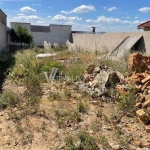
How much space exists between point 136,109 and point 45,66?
3.51 meters

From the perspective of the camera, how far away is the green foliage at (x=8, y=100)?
176 inches

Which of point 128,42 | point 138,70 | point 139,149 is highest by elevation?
point 128,42

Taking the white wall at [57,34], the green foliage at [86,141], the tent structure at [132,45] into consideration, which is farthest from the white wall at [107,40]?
the green foliage at [86,141]

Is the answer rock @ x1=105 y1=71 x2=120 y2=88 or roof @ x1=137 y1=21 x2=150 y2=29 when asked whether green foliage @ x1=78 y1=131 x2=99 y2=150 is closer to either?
rock @ x1=105 y1=71 x2=120 y2=88

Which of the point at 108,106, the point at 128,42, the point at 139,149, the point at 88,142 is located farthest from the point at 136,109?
the point at 128,42

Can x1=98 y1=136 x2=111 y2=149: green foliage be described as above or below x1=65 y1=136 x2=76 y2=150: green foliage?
below

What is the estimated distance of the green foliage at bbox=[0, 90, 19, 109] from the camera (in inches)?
176

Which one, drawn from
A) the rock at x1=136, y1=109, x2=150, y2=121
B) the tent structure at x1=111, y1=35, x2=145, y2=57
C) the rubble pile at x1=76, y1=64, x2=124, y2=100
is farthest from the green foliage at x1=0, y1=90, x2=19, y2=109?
the tent structure at x1=111, y1=35, x2=145, y2=57

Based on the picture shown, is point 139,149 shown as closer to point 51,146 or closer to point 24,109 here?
point 51,146

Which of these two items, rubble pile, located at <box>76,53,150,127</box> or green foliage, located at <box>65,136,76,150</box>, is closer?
green foliage, located at <box>65,136,76,150</box>

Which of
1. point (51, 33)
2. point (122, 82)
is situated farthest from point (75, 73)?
point (51, 33)

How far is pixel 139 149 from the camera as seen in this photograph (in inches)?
126

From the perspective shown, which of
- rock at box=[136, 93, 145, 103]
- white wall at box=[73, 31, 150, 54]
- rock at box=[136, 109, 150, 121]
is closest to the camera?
rock at box=[136, 109, 150, 121]

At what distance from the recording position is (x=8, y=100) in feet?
15.0
